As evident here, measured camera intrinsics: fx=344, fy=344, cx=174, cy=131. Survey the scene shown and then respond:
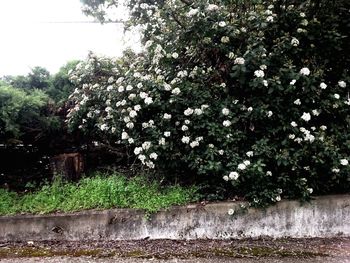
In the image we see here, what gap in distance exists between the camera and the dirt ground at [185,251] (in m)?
3.47

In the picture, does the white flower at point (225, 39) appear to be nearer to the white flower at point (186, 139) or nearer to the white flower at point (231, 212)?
the white flower at point (186, 139)

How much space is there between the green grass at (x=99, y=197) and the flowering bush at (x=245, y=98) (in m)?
0.36

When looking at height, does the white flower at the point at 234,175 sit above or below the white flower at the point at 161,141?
below

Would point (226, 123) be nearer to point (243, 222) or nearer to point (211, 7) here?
point (243, 222)

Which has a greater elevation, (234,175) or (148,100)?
(148,100)

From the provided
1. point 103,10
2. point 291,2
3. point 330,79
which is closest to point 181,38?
point 291,2

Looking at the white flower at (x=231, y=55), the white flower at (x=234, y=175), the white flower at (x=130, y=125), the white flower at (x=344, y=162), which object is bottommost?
the white flower at (x=234, y=175)

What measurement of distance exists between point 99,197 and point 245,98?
Answer: 225 cm

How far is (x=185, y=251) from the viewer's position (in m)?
3.69

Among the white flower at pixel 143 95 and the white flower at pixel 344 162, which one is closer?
the white flower at pixel 344 162

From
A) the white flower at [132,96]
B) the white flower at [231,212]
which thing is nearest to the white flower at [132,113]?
the white flower at [132,96]

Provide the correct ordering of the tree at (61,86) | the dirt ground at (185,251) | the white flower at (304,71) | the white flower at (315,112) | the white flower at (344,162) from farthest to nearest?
the tree at (61,86)
the white flower at (315,112)
the white flower at (304,71)
the white flower at (344,162)
the dirt ground at (185,251)

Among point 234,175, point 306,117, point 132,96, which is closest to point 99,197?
point 132,96

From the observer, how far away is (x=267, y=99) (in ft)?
13.8
